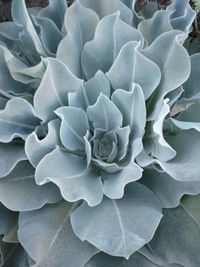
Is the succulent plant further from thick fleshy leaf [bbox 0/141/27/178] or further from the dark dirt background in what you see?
the dark dirt background

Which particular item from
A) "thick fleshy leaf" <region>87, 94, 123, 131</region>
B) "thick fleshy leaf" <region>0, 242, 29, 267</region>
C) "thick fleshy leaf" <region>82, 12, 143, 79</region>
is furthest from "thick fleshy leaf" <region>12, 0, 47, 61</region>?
"thick fleshy leaf" <region>0, 242, 29, 267</region>

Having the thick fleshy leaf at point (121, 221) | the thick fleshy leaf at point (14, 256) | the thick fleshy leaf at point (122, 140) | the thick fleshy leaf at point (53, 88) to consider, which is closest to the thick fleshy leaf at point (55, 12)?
the thick fleshy leaf at point (53, 88)

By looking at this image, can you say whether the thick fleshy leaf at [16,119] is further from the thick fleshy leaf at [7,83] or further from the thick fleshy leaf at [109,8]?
the thick fleshy leaf at [109,8]

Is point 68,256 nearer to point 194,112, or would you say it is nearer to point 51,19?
point 194,112

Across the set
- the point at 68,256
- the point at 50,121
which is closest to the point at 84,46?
the point at 50,121

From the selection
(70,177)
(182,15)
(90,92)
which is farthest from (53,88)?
(182,15)

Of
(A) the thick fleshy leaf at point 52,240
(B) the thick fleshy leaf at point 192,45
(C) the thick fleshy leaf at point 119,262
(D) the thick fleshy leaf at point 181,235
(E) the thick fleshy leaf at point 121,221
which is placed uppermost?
(B) the thick fleshy leaf at point 192,45
